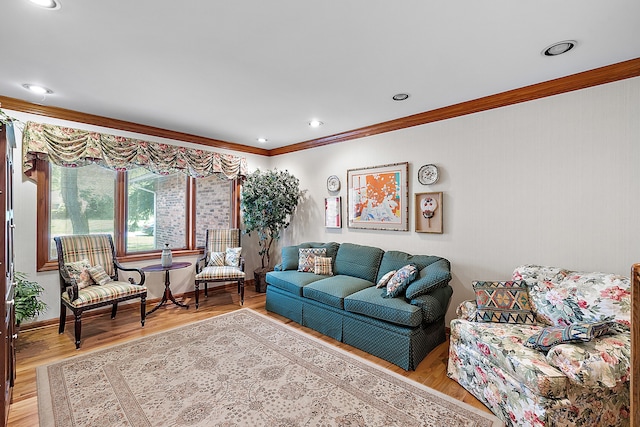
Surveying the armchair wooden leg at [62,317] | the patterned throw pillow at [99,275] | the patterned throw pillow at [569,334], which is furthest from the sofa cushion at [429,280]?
the armchair wooden leg at [62,317]

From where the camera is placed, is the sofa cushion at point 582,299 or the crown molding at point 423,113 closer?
the sofa cushion at point 582,299

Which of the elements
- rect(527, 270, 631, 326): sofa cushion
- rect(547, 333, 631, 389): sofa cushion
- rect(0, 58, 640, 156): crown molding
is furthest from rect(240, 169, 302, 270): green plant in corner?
rect(547, 333, 631, 389): sofa cushion

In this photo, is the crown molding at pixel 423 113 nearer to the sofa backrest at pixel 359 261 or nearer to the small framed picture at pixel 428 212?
the small framed picture at pixel 428 212

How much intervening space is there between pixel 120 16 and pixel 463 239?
3508 mm

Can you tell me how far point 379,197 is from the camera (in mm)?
4031

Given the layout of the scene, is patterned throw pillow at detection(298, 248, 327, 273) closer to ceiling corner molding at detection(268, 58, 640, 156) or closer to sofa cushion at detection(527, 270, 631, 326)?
ceiling corner molding at detection(268, 58, 640, 156)

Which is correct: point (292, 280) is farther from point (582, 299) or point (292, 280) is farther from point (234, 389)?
point (582, 299)

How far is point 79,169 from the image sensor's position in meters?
3.79

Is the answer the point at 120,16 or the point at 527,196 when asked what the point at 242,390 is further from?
the point at 527,196

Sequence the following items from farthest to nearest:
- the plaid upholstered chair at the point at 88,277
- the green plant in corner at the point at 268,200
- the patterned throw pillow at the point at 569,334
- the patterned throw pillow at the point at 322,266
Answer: the green plant in corner at the point at 268,200
the patterned throw pillow at the point at 322,266
the plaid upholstered chair at the point at 88,277
the patterned throw pillow at the point at 569,334

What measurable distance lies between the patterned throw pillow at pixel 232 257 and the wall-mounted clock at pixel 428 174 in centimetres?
288

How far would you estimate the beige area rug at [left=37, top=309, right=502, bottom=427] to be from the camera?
1989 mm

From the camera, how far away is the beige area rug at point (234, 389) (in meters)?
1.99

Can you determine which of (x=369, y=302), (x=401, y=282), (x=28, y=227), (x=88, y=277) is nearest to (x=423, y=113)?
(x=401, y=282)
